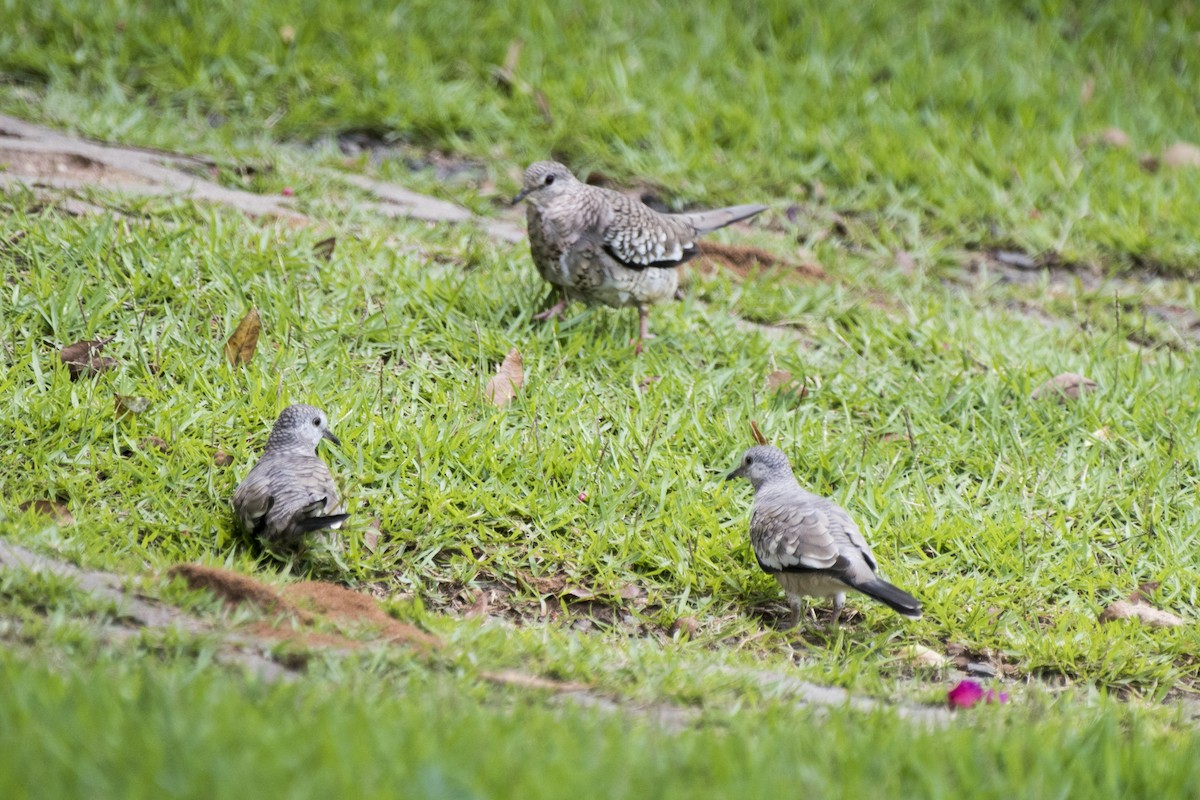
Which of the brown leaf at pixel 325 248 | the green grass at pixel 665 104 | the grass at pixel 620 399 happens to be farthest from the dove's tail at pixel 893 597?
the green grass at pixel 665 104

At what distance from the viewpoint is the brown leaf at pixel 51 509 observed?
14.6 feet

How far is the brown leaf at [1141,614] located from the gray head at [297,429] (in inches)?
123

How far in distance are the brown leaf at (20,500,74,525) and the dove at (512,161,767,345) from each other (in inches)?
98.2

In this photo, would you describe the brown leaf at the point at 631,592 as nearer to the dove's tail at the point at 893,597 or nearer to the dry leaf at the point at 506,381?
the dove's tail at the point at 893,597

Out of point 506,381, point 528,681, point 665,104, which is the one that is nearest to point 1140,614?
point 528,681

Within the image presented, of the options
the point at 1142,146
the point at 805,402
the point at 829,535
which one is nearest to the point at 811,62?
the point at 1142,146

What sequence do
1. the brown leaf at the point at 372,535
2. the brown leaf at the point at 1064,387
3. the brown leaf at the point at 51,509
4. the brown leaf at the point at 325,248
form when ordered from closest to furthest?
the brown leaf at the point at 51,509
the brown leaf at the point at 372,535
the brown leaf at the point at 1064,387
the brown leaf at the point at 325,248

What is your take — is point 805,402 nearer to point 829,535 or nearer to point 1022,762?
point 829,535

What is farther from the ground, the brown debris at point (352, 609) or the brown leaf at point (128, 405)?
the brown leaf at point (128, 405)

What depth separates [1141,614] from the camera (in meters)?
4.83

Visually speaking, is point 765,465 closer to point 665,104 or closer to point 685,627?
point 685,627

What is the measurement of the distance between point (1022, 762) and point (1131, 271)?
5522 millimetres

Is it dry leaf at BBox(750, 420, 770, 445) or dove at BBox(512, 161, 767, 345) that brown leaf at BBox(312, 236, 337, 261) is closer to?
dove at BBox(512, 161, 767, 345)

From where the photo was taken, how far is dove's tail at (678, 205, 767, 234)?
668 centimetres
